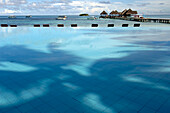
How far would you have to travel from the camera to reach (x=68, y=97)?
412cm

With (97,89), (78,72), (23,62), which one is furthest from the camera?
(23,62)

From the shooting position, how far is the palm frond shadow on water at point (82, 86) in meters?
3.75

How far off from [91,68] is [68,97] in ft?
8.46

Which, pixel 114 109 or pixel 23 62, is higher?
pixel 23 62

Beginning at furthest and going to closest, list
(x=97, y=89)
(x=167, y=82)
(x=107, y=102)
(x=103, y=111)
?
(x=167, y=82) < (x=97, y=89) < (x=107, y=102) < (x=103, y=111)

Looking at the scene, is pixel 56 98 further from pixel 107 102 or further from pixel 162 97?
pixel 162 97

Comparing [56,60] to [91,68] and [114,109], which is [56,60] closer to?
[91,68]

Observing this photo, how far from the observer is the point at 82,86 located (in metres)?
4.82

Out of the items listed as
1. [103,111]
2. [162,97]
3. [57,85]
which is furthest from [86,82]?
[162,97]

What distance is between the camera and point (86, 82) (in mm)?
5133

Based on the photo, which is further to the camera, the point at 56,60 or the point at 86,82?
the point at 56,60

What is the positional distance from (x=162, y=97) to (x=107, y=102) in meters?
1.52

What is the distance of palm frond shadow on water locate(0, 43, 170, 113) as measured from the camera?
3.75 meters

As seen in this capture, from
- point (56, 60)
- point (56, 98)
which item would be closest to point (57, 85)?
point (56, 98)
